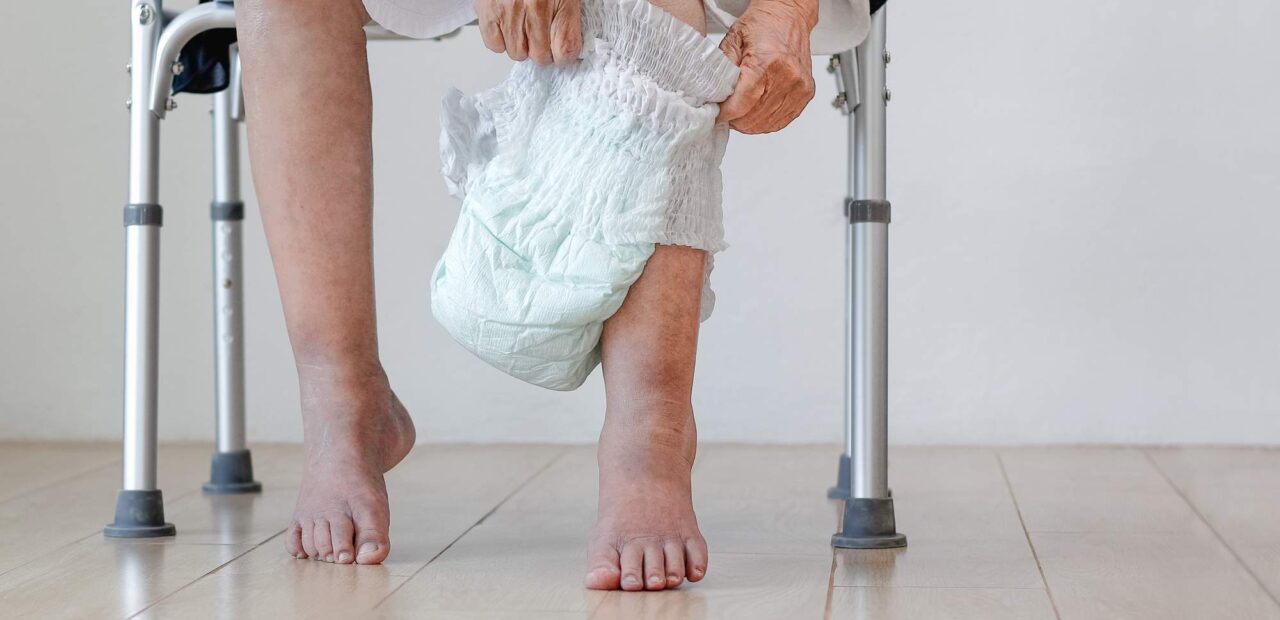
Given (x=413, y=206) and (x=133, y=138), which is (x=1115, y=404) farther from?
(x=133, y=138)

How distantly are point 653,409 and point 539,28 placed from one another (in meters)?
0.26

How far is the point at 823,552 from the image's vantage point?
1.04 meters

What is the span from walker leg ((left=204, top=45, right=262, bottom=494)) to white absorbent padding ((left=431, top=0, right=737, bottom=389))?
51 cm

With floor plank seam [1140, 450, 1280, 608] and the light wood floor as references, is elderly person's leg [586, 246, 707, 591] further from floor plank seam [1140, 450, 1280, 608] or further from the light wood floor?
floor plank seam [1140, 450, 1280, 608]

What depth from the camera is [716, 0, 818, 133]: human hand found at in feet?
3.09

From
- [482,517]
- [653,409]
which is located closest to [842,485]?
[482,517]

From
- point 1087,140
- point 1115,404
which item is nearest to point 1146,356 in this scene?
point 1115,404

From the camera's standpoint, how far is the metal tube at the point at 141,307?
1.15m

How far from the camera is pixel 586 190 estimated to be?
0.93 metres

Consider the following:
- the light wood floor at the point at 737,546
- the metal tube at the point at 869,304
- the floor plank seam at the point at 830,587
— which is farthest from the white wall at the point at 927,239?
the floor plank seam at the point at 830,587

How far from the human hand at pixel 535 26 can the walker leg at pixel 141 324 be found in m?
0.39

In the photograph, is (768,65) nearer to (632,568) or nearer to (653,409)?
(653,409)

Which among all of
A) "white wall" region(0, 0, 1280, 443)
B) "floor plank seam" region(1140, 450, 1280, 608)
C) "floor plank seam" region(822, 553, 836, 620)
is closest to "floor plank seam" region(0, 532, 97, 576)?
"floor plank seam" region(822, 553, 836, 620)

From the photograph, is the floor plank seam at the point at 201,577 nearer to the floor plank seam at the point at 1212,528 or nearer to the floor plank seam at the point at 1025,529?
the floor plank seam at the point at 1025,529
